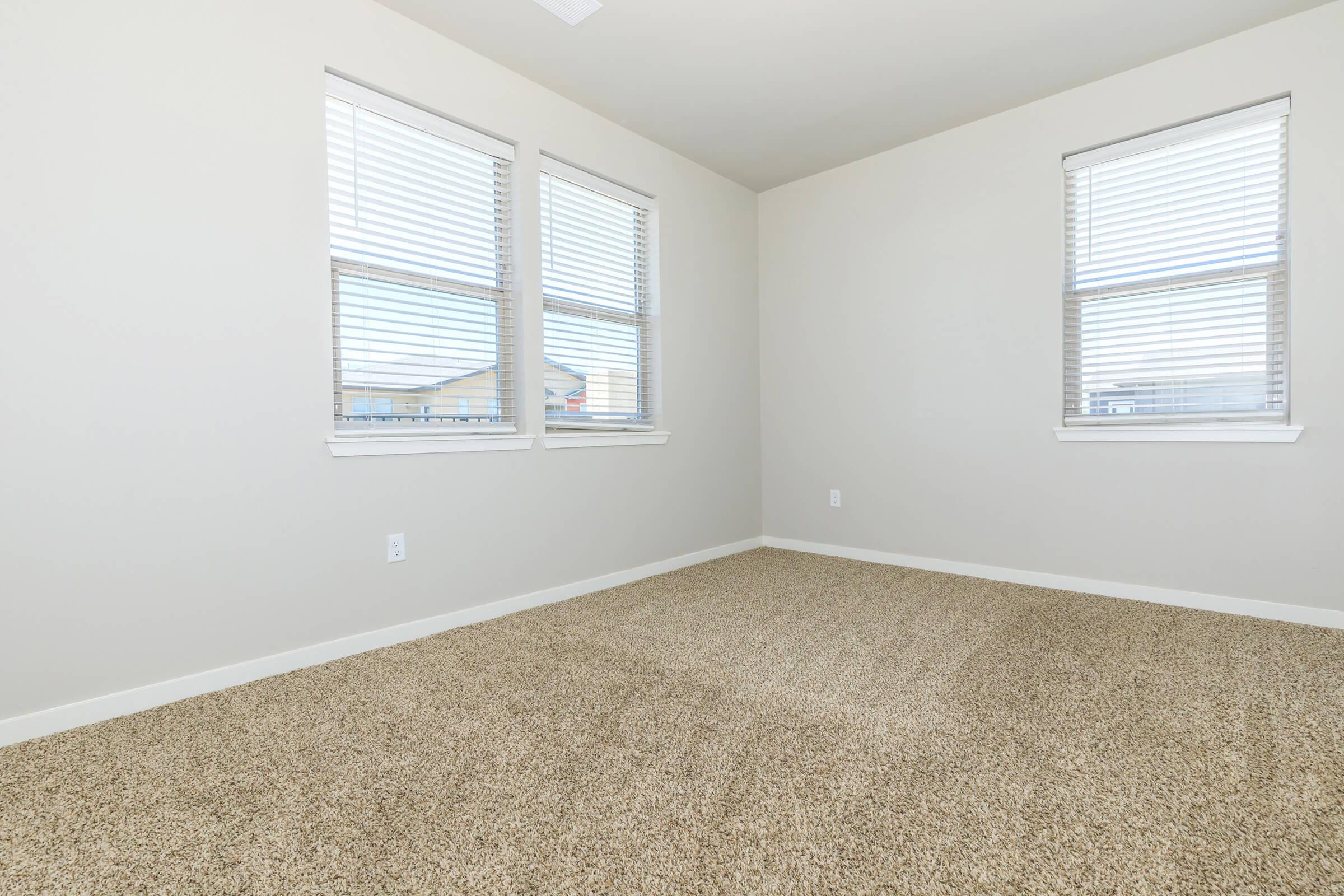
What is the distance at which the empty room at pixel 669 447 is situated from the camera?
1358mm

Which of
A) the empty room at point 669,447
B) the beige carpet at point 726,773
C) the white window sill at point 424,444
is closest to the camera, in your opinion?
the beige carpet at point 726,773

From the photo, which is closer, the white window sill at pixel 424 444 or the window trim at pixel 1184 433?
the white window sill at pixel 424 444

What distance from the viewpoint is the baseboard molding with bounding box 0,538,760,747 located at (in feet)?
5.69

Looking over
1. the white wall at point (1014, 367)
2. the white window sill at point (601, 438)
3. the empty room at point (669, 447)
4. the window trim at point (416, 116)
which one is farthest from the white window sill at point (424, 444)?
the white wall at point (1014, 367)

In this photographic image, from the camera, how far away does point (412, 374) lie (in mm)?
2572

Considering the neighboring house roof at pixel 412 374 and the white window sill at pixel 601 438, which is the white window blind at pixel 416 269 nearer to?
the neighboring house roof at pixel 412 374

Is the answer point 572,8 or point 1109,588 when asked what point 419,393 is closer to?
point 572,8

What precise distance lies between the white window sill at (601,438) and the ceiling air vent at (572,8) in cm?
172

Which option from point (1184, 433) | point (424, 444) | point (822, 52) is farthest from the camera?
point (1184, 433)

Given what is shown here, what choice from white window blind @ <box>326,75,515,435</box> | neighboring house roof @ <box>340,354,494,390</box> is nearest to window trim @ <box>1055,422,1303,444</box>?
white window blind @ <box>326,75,515,435</box>

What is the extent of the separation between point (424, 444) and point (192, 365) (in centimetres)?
80

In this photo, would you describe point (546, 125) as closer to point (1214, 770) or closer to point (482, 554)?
point (482, 554)

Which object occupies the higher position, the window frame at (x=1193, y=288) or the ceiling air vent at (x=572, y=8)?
the ceiling air vent at (x=572, y=8)

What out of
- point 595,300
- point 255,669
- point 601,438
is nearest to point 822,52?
point 595,300
